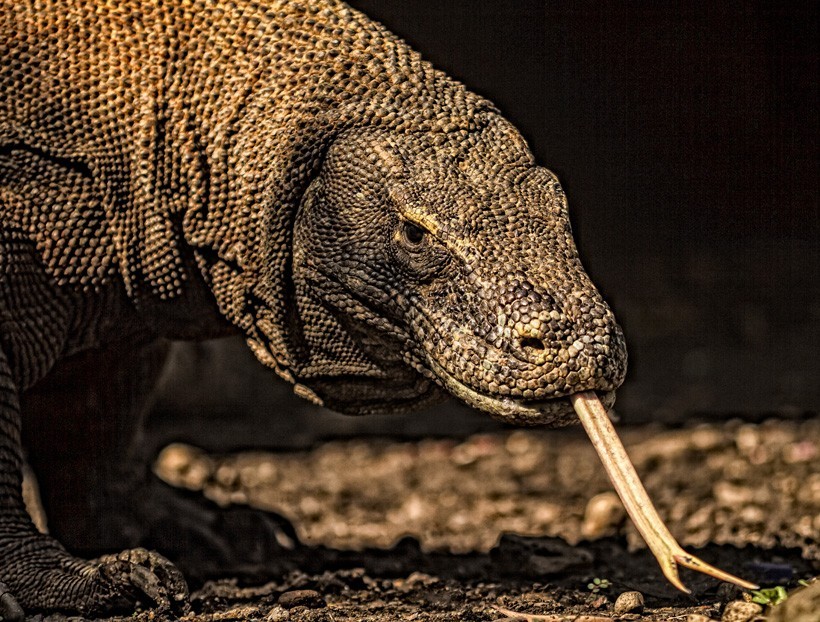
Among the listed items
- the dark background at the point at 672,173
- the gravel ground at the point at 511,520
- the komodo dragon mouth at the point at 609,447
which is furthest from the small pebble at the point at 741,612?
the dark background at the point at 672,173

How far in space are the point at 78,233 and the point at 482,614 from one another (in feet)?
6.08

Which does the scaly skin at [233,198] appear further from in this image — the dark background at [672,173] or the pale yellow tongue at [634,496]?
the dark background at [672,173]

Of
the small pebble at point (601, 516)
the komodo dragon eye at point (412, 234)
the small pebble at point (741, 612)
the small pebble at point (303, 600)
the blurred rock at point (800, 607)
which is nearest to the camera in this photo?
the blurred rock at point (800, 607)

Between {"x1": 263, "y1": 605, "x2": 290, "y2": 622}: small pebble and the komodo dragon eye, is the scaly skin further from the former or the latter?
{"x1": 263, "y1": 605, "x2": 290, "y2": 622}: small pebble

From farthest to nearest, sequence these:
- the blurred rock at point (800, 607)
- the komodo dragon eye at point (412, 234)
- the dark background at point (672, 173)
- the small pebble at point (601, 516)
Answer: the dark background at point (672, 173)
the small pebble at point (601, 516)
the komodo dragon eye at point (412, 234)
the blurred rock at point (800, 607)

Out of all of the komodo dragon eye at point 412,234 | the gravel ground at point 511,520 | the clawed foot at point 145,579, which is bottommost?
the gravel ground at point 511,520

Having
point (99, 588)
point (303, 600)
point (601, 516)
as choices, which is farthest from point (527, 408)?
point (601, 516)

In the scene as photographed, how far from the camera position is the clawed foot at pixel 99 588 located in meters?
4.13

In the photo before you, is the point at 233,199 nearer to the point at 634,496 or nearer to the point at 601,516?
the point at 634,496

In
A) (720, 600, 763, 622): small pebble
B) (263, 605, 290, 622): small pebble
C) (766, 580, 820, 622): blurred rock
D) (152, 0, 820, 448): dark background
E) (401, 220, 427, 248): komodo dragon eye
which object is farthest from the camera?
(152, 0, 820, 448): dark background

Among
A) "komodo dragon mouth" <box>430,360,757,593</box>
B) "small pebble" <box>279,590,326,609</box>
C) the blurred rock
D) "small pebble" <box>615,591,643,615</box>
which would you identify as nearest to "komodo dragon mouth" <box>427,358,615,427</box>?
"komodo dragon mouth" <box>430,360,757,593</box>

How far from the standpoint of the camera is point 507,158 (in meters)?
4.25

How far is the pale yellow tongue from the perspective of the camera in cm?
324

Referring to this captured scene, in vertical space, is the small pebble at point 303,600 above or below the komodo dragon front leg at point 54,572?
below
